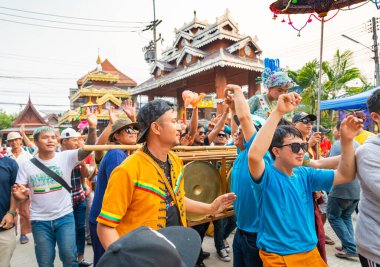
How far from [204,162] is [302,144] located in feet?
5.91

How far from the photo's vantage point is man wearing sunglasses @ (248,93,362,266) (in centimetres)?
180

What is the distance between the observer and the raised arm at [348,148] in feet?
6.38

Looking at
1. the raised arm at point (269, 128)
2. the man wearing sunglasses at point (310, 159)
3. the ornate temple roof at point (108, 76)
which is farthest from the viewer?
the ornate temple roof at point (108, 76)

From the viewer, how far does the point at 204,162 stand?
3.68 metres

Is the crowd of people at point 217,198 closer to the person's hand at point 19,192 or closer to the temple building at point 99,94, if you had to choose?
the person's hand at point 19,192

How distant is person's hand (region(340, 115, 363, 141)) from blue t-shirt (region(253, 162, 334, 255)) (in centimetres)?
31

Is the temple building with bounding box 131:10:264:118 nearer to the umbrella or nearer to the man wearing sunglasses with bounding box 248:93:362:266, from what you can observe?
the umbrella

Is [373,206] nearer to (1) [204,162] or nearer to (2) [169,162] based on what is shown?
(2) [169,162]

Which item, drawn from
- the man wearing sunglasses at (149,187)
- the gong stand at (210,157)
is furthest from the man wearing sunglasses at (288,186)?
the gong stand at (210,157)

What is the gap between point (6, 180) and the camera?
291cm

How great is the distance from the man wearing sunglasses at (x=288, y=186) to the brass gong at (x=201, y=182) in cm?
158

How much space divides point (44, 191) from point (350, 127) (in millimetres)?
3040

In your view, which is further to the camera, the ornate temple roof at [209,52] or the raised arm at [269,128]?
the ornate temple roof at [209,52]

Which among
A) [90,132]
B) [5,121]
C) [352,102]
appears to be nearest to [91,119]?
[90,132]
